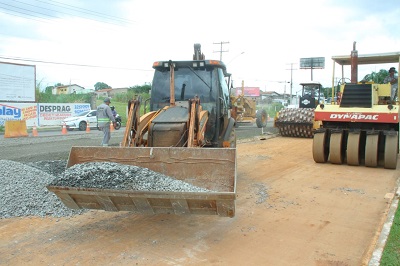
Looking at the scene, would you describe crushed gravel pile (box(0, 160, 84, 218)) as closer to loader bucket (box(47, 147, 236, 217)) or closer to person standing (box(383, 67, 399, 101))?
loader bucket (box(47, 147, 236, 217))

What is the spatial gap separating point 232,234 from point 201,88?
10.1 feet

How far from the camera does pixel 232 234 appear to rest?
505 centimetres

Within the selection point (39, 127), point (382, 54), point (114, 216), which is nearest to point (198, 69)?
point (114, 216)

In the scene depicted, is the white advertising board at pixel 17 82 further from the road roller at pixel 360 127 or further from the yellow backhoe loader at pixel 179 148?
the road roller at pixel 360 127

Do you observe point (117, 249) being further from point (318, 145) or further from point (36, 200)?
point (318, 145)

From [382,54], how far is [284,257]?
27.6ft

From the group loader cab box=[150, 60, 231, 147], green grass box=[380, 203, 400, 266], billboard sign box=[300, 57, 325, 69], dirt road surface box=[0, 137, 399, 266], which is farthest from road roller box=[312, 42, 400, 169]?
billboard sign box=[300, 57, 325, 69]

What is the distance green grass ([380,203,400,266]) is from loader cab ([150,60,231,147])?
327 centimetres

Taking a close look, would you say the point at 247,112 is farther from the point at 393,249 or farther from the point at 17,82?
the point at 393,249

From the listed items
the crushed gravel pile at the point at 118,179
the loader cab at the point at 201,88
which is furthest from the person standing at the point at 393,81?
the crushed gravel pile at the point at 118,179

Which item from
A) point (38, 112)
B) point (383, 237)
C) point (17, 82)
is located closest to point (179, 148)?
point (383, 237)

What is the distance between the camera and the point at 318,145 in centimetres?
1022

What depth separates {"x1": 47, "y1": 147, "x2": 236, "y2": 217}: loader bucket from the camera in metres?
4.30

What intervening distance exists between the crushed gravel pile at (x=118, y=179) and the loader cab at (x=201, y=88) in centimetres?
219
